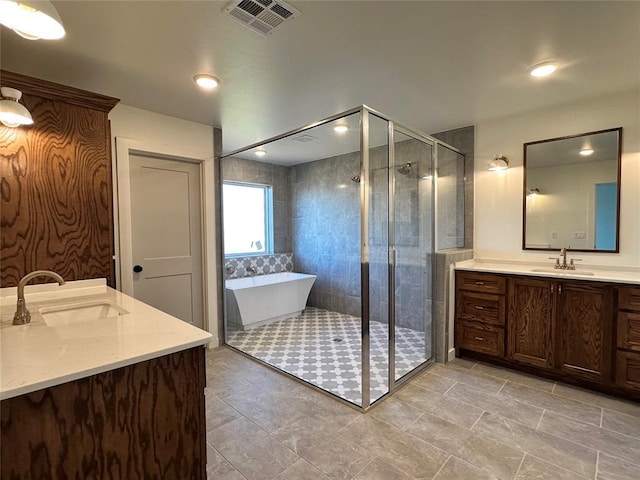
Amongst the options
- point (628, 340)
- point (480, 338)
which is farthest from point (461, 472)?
point (628, 340)

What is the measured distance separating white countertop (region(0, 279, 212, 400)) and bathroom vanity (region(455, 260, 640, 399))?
2687mm

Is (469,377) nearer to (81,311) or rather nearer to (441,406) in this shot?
(441,406)

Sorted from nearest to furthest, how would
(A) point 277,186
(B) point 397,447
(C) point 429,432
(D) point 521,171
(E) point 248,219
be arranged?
(B) point 397,447, (C) point 429,432, (D) point 521,171, (E) point 248,219, (A) point 277,186

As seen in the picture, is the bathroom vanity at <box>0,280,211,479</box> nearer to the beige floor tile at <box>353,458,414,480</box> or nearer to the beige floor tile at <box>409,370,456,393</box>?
the beige floor tile at <box>353,458,414,480</box>

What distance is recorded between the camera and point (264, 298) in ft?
13.9

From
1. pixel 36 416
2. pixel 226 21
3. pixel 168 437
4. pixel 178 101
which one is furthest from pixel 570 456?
pixel 178 101

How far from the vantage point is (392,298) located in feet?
8.91

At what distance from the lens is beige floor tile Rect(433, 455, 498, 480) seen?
65.9 inches

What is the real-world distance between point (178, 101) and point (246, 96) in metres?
0.62

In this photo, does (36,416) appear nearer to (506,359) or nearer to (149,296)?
(149,296)

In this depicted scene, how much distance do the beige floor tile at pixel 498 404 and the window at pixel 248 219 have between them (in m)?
3.41

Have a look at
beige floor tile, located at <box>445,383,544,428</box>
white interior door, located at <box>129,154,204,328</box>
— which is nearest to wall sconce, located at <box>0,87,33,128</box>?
white interior door, located at <box>129,154,204,328</box>

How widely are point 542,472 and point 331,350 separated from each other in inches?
80.8

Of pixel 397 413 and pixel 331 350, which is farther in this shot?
pixel 331 350
